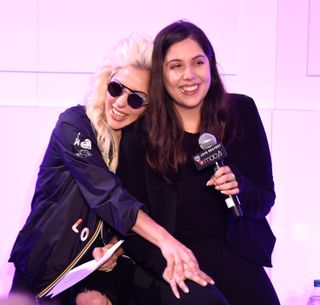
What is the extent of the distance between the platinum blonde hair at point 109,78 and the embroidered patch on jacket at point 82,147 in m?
0.09

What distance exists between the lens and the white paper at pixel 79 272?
1.93 m

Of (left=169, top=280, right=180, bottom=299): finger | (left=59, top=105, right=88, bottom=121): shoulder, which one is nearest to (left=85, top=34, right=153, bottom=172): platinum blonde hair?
(left=59, top=105, right=88, bottom=121): shoulder

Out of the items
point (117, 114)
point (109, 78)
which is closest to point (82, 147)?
point (117, 114)

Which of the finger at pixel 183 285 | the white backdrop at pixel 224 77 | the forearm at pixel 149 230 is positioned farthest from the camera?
the white backdrop at pixel 224 77

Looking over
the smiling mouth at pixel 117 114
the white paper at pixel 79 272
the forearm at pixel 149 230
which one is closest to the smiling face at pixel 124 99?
the smiling mouth at pixel 117 114

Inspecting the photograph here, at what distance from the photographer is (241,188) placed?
6.96 ft

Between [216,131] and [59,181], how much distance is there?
2.16ft

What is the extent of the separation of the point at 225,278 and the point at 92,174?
2.14ft

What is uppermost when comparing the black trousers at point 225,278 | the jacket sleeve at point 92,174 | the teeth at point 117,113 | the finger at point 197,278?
the teeth at point 117,113

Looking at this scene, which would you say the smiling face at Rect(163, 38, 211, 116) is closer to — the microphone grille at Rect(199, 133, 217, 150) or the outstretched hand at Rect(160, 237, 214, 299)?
the microphone grille at Rect(199, 133, 217, 150)

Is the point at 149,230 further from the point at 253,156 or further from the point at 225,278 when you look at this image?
the point at 253,156

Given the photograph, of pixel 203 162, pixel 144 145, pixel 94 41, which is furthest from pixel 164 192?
pixel 94 41

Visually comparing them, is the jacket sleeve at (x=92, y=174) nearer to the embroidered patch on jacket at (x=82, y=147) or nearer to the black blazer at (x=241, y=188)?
the embroidered patch on jacket at (x=82, y=147)

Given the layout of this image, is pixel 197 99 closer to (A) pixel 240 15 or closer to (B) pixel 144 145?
(B) pixel 144 145
